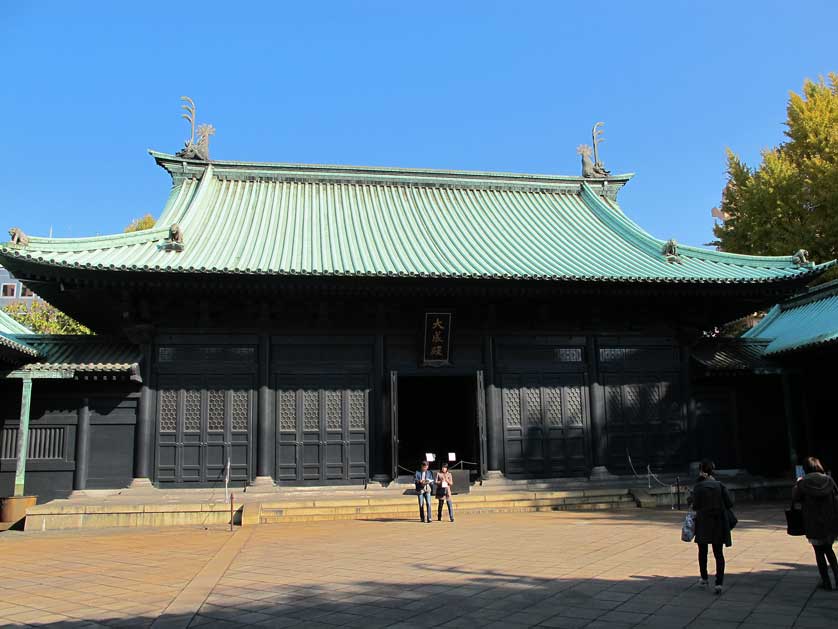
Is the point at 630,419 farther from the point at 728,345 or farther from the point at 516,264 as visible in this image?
the point at 516,264

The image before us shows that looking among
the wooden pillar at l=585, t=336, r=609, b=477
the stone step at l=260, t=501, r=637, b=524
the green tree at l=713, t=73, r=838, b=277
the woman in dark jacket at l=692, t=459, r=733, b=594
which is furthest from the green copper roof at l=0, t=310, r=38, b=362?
the green tree at l=713, t=73, r=838, b=277


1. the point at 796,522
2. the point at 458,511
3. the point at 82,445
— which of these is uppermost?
the point at 82,445

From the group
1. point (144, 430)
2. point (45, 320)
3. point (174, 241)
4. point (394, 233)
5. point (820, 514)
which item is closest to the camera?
point (820, 514)

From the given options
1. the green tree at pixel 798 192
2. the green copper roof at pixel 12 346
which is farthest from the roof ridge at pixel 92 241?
the green tree at pixel 798 192

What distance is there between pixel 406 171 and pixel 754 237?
528 inches

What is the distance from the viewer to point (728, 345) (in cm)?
1936

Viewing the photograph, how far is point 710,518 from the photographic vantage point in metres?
7.16

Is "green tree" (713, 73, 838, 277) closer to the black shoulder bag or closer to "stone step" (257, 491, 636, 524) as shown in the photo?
"stone step" (257, 491, 636, 524)

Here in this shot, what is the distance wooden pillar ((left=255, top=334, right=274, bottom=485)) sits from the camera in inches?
635

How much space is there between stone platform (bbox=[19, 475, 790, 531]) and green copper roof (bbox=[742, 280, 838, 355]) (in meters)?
3.95

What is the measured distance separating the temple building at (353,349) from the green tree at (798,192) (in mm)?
6906

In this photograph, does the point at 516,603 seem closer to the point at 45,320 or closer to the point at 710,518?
the point at 710,518

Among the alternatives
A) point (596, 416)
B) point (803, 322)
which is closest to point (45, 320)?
point (596, 416)

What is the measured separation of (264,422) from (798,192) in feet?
66.8
